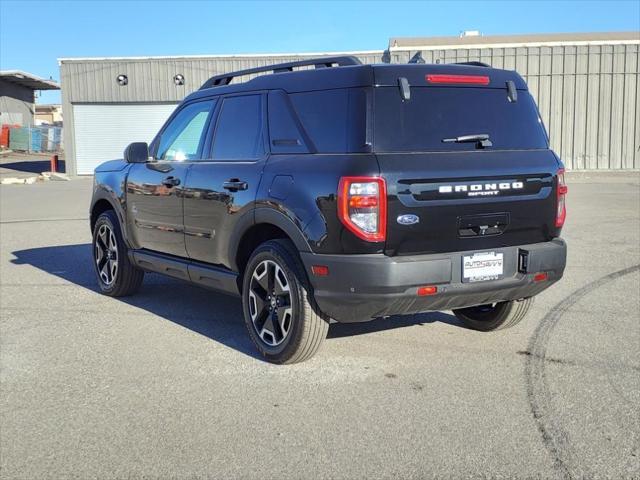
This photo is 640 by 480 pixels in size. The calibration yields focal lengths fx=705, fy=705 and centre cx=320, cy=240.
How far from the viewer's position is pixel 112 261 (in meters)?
7.02

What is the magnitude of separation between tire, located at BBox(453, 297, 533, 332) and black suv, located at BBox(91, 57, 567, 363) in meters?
0.02

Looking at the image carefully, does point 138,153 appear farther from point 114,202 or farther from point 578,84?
point 578,84

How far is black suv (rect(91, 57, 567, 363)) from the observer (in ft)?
13.8

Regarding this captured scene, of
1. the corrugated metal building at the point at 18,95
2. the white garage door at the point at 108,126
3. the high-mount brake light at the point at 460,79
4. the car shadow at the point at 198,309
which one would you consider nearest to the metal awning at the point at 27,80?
the corrugated metal building at the point at 18,95

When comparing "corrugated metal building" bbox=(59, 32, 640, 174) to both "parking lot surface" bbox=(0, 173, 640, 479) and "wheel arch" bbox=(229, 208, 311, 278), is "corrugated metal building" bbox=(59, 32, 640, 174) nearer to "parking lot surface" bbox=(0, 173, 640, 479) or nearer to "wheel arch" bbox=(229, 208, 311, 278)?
"parking lot surface" bbox=(0, 173, 640, 479)

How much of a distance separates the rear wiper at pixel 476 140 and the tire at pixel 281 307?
4.11ft

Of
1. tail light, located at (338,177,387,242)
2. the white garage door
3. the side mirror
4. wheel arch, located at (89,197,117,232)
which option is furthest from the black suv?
the white garage door

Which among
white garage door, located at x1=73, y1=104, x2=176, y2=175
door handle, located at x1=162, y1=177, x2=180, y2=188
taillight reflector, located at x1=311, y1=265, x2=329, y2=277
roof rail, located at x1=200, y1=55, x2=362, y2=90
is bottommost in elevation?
taillight reflector, located at x1=311, y1=265, x2=329, y2=277

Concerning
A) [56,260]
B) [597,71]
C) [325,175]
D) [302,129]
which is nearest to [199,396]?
[325,175]

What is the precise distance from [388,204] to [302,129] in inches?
36.5

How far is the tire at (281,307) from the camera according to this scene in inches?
180

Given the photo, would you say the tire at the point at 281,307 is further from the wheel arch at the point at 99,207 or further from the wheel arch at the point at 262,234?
the wheel arch at the point at 99,207

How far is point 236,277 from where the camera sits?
5.23m

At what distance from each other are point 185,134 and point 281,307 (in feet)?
6.77
